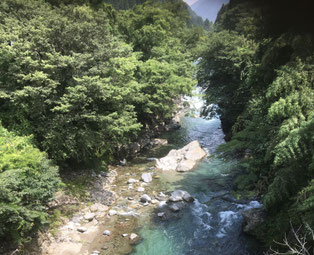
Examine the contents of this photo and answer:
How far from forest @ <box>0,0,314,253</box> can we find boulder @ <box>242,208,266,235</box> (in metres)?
0.28

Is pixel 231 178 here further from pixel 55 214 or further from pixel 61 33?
pixel 61 33

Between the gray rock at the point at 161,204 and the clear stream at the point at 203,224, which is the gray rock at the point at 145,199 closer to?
the gray rock at the point at 161,204

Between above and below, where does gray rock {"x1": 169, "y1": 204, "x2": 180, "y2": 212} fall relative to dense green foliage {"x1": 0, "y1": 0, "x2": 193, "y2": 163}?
below

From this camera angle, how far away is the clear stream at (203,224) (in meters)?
8.56

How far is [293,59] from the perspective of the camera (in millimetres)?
7699

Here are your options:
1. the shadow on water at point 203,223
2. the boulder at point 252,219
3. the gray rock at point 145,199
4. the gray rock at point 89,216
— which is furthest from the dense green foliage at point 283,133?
the gray rock at point 89,216

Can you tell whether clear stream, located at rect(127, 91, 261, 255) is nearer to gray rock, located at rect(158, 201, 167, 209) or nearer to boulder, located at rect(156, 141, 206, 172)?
boulder, located at rect(156, 141, 206, 172)

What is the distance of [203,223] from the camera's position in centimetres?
1002

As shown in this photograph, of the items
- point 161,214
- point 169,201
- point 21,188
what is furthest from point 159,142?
point 21,188

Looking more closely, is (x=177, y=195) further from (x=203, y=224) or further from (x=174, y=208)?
(x=203, y=224)

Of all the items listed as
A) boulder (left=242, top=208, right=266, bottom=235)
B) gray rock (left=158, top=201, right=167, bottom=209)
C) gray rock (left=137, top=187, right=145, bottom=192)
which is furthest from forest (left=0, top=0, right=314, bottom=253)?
gray rock (left=158, top=201, right=167, bottom=209)

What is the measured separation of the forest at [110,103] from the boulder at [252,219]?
0.91ft

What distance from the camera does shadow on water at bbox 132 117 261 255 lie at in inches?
337

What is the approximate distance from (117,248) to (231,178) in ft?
26.4
